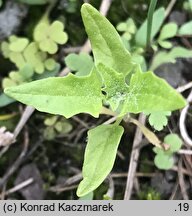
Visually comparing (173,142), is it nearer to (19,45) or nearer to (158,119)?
(158,119)

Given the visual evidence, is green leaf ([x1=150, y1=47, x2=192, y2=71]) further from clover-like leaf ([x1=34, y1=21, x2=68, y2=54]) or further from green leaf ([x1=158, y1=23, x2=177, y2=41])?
clover-like leaf ([x1=34, y1=21, x2=68, y2=54])

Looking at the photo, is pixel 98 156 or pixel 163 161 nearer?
pixel 98 156

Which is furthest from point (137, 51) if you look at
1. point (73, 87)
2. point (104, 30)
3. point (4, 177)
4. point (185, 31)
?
point (4, 177)

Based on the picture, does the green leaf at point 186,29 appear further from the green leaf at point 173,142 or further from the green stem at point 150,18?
the green leaf at point 173,142

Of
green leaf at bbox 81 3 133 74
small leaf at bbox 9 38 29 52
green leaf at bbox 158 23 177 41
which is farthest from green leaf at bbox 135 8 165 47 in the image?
small leaf at bbox 9 38 29 52

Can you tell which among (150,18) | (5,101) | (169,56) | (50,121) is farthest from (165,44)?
(5,101)

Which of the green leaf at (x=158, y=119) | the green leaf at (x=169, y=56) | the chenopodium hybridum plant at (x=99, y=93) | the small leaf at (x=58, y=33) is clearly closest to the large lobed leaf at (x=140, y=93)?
the chenopodium hybridum plant at (x=99, y=93)
